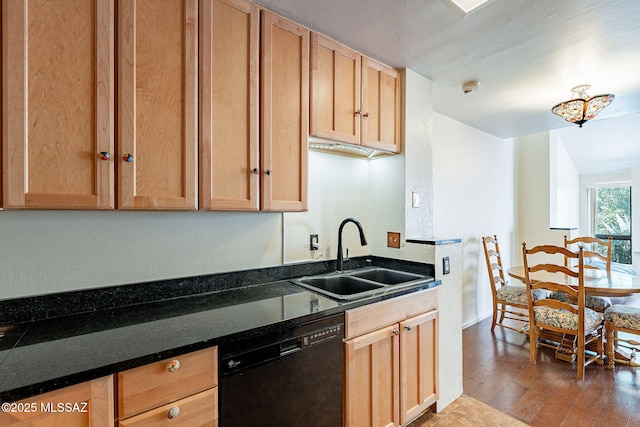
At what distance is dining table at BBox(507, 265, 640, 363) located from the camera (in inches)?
88.3

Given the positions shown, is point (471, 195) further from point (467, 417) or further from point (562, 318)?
point (467, 417)

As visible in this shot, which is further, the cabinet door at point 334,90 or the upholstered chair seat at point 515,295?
the upholstered chair seat at point 515,295

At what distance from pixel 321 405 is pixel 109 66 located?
164 cm

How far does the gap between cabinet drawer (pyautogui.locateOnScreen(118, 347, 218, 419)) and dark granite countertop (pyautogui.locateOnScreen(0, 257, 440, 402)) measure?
39 mm

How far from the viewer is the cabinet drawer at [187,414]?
36.4 inches

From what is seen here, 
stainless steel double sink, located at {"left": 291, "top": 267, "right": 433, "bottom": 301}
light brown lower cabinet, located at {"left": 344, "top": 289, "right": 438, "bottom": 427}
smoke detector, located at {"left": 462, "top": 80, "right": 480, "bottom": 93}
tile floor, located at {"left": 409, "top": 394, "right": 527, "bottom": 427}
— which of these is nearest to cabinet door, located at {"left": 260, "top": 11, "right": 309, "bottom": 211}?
stainless steel double sink, located at {"left": 291, "top": 267, "right": 433, "bottom": 301}

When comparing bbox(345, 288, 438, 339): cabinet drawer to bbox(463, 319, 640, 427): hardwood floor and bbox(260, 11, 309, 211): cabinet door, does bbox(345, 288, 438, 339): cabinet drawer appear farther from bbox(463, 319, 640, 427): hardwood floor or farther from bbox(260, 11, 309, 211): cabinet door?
bbox(463, 319, 640, 427): hardwood floor

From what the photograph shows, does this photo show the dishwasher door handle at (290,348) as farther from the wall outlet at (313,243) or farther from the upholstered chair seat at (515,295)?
the upholstered chair seat at (515,295)

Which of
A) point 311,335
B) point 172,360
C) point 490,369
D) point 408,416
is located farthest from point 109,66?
point 490,369

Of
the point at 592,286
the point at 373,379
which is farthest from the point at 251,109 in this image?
the point at 592,286

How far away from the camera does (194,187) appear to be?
1.28 metres

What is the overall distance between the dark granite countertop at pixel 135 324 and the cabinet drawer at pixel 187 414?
176 mm

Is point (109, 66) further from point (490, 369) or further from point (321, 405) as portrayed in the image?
point (490, 369)

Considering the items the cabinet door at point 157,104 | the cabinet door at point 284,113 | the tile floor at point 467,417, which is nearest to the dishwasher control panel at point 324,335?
the cabinet door at point 284,113
